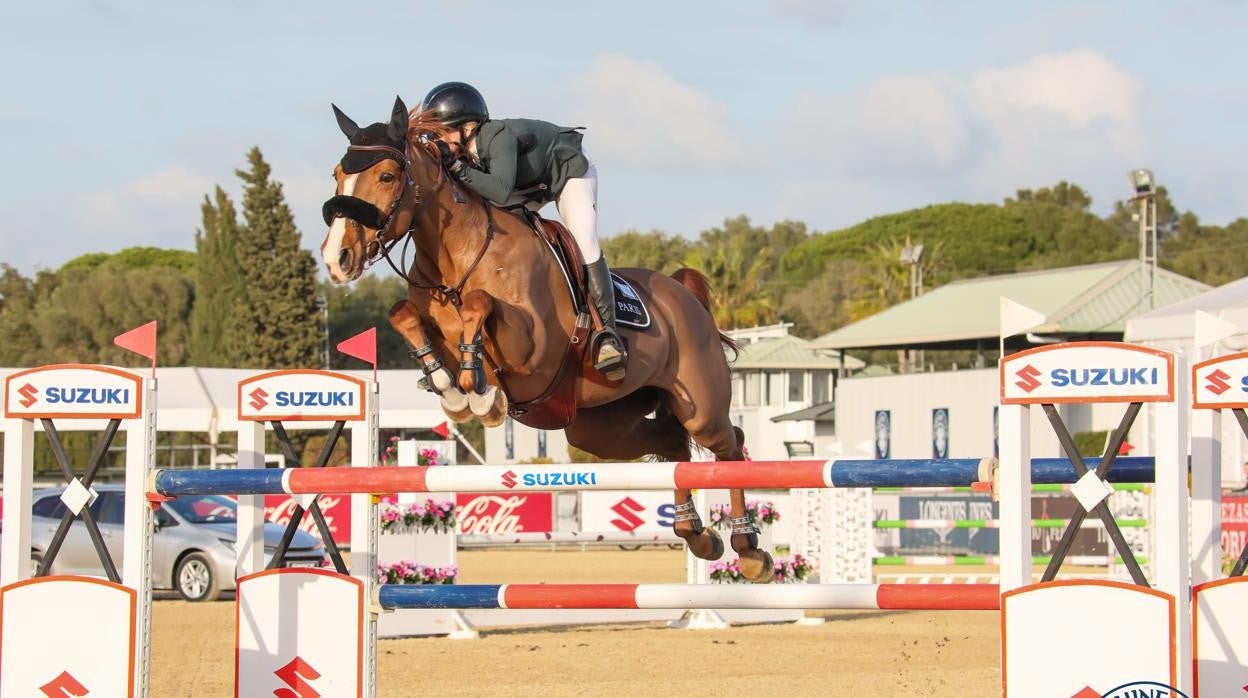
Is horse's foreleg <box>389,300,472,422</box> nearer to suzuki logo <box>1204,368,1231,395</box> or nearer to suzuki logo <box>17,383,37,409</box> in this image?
suzuki logo <box>17,383,37,409</box>

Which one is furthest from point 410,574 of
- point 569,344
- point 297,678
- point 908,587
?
point 908,587

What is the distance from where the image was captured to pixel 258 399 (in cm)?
509

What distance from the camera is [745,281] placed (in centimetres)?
4756

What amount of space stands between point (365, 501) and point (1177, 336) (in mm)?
11037

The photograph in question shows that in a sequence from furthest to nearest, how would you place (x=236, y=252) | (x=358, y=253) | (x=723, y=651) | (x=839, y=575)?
1. (x=236, y=252)
2. (x=839, y=575)
3. (x=723, y=651)
4. (x=358, y=253)

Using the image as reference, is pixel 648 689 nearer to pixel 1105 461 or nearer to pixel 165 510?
pixel 1105 461

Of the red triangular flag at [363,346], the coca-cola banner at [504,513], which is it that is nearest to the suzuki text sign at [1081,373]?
the red triangular flag at [363,346]

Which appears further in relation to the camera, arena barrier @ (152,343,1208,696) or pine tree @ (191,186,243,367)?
pine tree @ (191,186,243,367)

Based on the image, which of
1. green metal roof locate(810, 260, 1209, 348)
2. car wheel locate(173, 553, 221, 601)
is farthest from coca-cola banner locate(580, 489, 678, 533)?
green metal roof locate(810, 260, 1209, 348)

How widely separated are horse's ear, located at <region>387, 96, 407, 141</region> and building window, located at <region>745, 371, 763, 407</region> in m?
37.2

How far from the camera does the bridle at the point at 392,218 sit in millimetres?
4410

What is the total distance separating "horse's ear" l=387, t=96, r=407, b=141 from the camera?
464 centimetres

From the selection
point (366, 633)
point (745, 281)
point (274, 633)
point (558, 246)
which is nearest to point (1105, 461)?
point (558, 246)

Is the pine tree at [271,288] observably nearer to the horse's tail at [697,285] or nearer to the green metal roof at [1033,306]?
the green metal roof at [1033,306]
